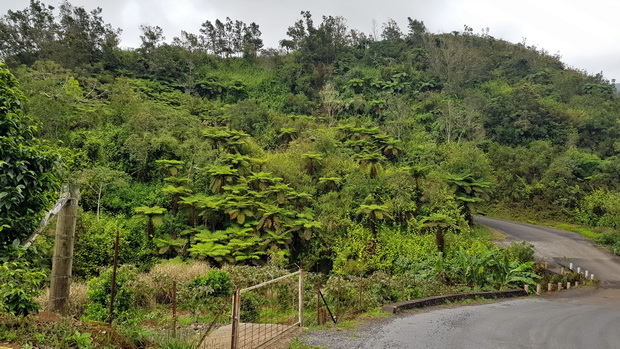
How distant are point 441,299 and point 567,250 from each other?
1678 cm

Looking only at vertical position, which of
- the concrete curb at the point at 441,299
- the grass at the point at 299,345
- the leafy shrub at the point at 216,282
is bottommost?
the concrete curb at the point at 441,299

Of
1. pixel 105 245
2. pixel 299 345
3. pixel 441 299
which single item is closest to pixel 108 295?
pixel 299 345

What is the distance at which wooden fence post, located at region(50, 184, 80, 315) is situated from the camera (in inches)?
209

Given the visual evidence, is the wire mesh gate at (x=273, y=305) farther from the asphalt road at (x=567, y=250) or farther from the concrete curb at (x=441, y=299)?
the asphalt road at (x=567, y=250)

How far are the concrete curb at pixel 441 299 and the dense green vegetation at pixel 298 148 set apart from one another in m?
0.88

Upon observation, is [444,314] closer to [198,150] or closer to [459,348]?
[459,348]

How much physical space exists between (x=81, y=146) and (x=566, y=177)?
34867 mm

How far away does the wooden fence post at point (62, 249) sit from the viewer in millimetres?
5316

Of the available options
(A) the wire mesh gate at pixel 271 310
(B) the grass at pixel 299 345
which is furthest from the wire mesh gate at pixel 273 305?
(B) the grass at pixel 299 345

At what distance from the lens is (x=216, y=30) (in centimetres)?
5138

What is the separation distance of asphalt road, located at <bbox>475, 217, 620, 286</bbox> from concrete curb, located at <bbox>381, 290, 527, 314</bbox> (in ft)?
25.8

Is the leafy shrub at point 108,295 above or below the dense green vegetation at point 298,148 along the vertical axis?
below

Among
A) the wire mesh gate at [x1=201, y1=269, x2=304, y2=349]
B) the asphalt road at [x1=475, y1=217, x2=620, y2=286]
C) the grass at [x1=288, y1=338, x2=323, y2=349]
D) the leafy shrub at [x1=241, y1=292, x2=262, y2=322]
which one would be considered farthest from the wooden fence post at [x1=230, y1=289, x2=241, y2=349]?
the asphalt road at [x1=475, y1=217, x2=620, y2=286]

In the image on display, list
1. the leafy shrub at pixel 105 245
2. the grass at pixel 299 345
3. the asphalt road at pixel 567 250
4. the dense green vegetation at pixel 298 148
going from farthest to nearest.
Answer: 1. the asphalt road at pixel 567 250
2. the dense green vegetation at pixel 298 148
3. the leafy shrub at pixel 105 245
4. the grass at pixel 299 345
